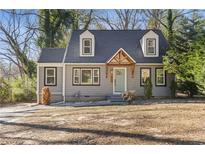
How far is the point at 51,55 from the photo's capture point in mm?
13922

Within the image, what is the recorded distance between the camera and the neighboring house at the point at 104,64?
13343 millimetres

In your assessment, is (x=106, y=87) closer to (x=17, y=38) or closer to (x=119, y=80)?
(x=119, y=80)

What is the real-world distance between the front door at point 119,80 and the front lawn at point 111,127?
3.20m

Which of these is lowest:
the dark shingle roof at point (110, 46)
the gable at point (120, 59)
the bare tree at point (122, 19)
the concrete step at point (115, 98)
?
the concrete step at point (115, 98)

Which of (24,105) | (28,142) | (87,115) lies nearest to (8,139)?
(28,142)

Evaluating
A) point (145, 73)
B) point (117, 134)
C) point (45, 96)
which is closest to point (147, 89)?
point (145, 73)

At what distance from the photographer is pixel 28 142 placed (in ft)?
23.4

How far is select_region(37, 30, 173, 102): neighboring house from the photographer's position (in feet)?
43.8

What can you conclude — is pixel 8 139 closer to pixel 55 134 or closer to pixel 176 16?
pixel 55 134

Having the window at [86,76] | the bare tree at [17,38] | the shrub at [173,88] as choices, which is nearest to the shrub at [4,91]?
the bare tree at [17,38]

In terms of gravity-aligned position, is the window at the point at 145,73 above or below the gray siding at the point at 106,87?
above

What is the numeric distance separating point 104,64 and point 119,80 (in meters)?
0.89

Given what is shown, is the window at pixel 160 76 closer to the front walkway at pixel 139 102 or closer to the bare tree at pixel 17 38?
the front walkway at pixel 139 102
